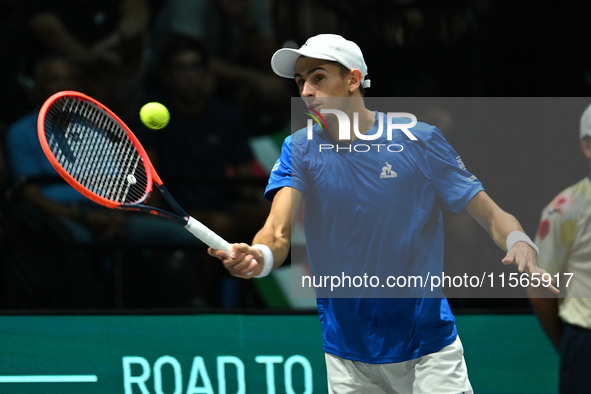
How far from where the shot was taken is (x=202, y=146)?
5668mm

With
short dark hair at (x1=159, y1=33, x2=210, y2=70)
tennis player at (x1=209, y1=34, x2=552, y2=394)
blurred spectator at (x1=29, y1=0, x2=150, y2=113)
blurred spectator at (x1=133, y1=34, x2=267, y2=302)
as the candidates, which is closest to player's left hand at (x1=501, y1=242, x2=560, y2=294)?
tennis player at (x1=209, y1=34, x2=552, y2=394)

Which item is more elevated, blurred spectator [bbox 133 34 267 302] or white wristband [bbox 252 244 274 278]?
blurred spectator [bbox 133 34 267 302]

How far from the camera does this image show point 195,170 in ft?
18.6

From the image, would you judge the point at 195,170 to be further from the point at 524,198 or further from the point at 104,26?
the point at 524,198

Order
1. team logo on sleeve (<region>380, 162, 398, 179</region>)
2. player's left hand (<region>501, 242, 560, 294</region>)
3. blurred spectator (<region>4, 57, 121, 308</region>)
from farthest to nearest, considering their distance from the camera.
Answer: blurred spectator (<region>4, 57, 121, 308</region>)
team logo on sleeve (<region>380, 162, 398, 179</region>)
player's left hand (<region>501, 242, 560, 294</region>)

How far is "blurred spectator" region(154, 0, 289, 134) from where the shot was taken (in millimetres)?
5844

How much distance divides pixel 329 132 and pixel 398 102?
215cm

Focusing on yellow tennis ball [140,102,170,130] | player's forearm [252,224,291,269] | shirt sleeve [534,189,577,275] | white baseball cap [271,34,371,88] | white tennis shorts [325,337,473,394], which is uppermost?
white baseball cap [271,34,371,88]

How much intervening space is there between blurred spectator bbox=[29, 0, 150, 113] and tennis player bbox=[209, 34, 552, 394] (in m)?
2.39

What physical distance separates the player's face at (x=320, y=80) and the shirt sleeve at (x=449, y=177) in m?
0.39

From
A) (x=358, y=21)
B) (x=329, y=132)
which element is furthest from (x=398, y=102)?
(x=329, y=132)

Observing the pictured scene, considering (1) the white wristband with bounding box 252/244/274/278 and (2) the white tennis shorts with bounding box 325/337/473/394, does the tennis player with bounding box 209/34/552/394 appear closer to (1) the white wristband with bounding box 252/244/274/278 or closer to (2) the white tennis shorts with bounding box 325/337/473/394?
(2) the white tennis shorts with bounding box 325/337/473/394

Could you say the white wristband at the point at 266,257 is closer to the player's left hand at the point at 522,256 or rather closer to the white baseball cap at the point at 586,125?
the player's left hand at the point at 522,256

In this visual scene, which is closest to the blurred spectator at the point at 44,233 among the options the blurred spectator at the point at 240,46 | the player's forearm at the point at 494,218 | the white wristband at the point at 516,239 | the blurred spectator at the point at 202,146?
the blurred spectator at the point at 202,146
